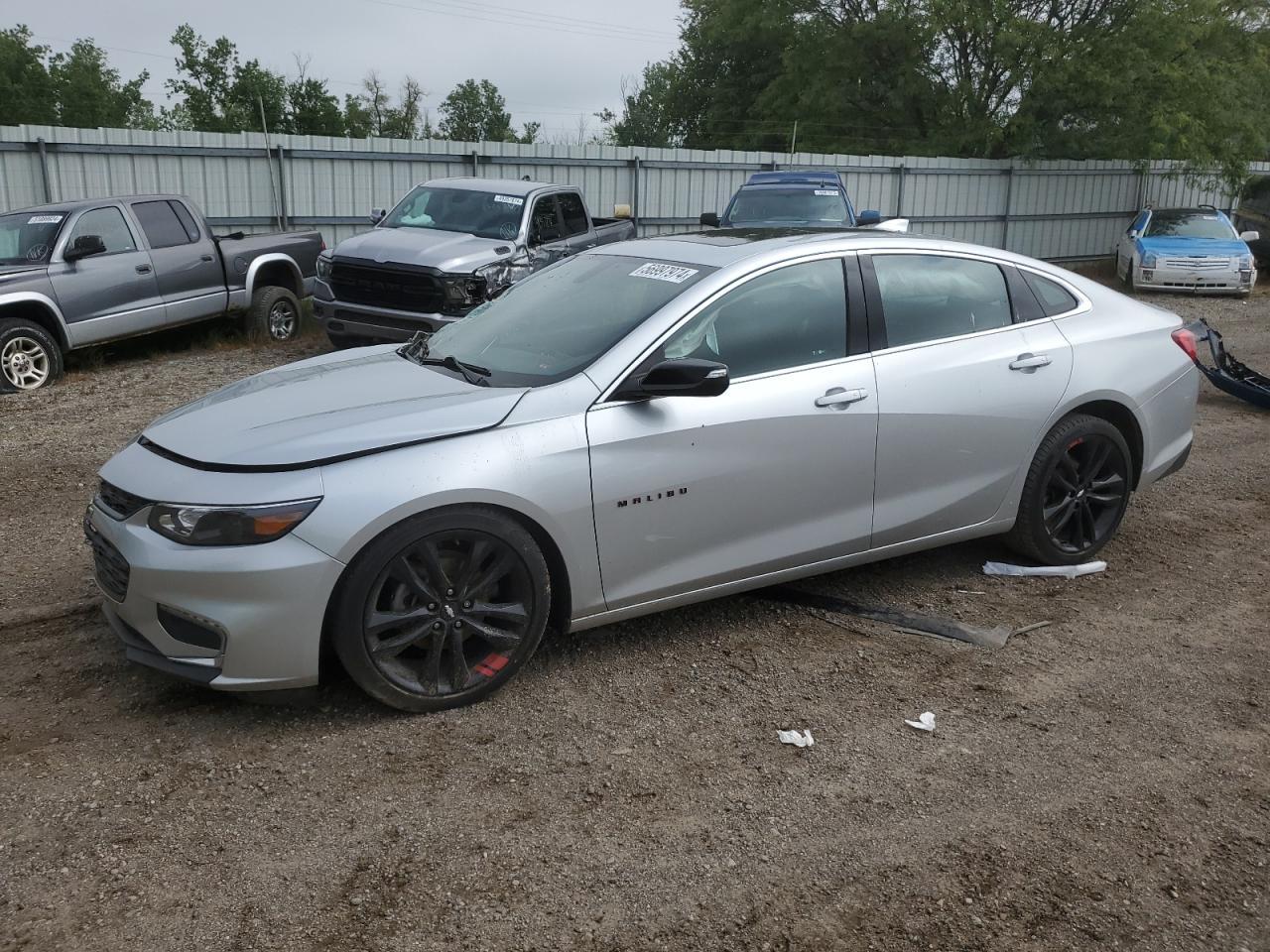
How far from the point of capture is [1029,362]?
17.6 feet

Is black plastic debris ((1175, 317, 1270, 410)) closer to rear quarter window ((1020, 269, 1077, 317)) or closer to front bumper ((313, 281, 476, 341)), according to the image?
rear quarter window ((1020, 269, 1077, 317))

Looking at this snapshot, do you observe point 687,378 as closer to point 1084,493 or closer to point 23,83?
point 1084,493

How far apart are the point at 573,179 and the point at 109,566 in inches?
622

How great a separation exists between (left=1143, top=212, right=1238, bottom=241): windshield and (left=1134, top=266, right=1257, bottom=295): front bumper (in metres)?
0.71

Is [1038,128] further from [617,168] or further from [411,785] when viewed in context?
[411,785]

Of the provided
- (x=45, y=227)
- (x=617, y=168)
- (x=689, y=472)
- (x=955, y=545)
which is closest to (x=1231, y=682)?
(x=955, y=545)

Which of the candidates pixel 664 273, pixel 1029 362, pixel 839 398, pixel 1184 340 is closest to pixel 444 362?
pixel 664 273

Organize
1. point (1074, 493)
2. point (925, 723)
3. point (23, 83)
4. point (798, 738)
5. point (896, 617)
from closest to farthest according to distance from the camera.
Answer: point (798, 738) < point (925, 723) < point (896, 617) < point (1074, 493) < point (23, 83)

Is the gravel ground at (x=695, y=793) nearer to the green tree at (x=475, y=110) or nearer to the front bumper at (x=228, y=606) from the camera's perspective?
the front bumper at (x=228, y=606)

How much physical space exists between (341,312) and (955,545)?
713cm

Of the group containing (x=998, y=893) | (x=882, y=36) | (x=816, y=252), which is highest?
(x=882, y=36)

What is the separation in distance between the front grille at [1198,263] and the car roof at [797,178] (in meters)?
6.03

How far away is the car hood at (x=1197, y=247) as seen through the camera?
18469mm

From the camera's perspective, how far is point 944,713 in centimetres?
430
